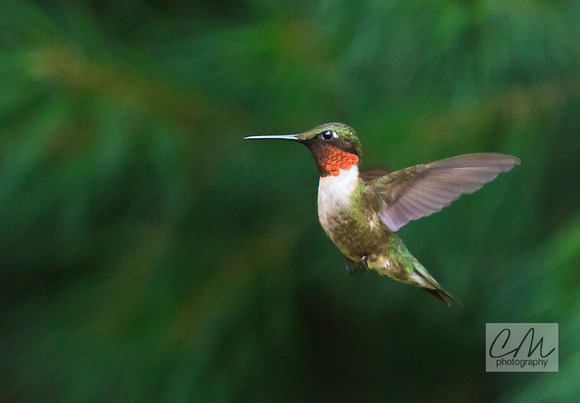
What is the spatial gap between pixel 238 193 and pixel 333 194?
328 mm

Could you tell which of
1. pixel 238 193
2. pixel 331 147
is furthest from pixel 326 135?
pixel 238 193

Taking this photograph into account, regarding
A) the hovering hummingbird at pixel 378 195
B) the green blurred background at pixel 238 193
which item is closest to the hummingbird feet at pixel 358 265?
the hovering hummingbird at pixel 378 195

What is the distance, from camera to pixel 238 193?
1.74ft

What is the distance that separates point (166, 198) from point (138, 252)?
0.06 m

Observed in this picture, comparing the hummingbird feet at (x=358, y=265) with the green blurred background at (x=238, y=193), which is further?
the green blurred background at (x=238, y=193)

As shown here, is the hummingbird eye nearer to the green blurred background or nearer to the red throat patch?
the red throat patch

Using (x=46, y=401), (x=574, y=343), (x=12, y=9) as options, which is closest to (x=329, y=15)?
(x=574, y=343)

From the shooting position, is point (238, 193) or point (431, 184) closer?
point (431, 184)

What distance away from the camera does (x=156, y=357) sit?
1.65ft

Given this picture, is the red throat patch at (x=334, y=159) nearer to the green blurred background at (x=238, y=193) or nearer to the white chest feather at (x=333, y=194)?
the white chest feather at (x=333, y=194)

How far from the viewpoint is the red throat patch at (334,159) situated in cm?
21

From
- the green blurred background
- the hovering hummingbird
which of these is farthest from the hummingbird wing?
the green blurred background

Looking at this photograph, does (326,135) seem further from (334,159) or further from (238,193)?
(238,193)

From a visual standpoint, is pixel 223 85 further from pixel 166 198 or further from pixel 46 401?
pixel 46 401
